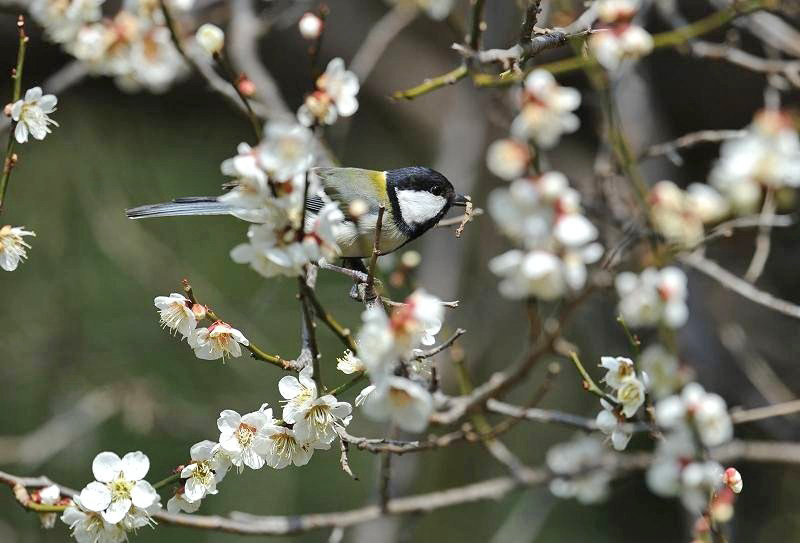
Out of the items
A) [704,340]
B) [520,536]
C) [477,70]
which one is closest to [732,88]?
[704,340]

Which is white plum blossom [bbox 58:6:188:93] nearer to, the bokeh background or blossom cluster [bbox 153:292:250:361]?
the bokeh background

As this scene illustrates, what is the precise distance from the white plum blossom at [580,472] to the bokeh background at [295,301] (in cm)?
33

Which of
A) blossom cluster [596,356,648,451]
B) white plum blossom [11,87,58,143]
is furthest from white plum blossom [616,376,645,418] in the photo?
white plum blossom [11,87,58,143]

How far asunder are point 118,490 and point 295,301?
7.25ft

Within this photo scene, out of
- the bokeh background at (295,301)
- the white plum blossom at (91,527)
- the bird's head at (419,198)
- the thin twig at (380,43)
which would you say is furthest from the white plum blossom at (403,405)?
the thin twig at (380,43)

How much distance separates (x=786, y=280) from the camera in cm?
283

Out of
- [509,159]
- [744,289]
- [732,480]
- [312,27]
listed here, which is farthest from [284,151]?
[744,289]

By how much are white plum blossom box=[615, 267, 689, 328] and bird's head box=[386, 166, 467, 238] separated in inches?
34.6

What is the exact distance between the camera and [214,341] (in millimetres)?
1197

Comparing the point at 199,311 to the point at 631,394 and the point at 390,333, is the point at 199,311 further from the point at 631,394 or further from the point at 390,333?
the point at 631,394

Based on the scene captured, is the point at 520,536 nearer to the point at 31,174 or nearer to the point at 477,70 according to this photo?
the point at 477,70

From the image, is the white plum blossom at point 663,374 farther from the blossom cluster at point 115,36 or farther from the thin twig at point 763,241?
the blossom cluster at point 115,36

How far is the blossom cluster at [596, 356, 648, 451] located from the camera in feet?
3.77

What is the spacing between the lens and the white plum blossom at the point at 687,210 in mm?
935
